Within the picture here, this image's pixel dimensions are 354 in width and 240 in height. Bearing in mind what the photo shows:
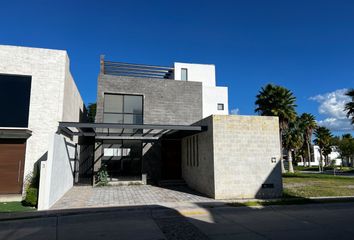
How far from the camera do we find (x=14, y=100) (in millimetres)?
12297

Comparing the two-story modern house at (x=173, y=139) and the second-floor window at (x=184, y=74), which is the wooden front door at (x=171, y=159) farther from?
the second-floor window at (x=184, y=74)

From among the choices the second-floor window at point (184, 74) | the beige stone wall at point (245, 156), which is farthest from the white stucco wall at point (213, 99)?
the beige stone wall at point (245, 156)

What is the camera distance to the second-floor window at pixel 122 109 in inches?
666

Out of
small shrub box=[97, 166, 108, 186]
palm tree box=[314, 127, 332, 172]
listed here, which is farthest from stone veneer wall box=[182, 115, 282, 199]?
palm tree box=[314, 127, 332, 172]

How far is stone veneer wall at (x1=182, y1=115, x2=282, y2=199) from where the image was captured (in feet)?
37.8

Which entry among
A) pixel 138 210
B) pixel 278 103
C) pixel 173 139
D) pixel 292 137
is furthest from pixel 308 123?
pixel 138 210

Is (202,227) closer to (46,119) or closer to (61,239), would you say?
(61,239)

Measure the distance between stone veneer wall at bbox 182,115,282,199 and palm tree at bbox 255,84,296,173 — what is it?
1583cm

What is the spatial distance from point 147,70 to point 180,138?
19.9ft

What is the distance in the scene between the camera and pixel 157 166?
17.0 m

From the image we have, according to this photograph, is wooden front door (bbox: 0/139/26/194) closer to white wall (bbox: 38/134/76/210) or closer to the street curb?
white wall (bbox: 38/134/76/210)

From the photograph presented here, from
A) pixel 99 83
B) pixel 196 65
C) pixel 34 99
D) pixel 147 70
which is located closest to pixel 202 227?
pixel 34 99

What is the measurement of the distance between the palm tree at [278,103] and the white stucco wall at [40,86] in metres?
21.6

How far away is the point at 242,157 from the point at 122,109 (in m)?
9.17
